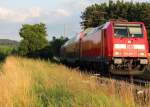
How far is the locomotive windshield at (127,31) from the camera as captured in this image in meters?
26.9

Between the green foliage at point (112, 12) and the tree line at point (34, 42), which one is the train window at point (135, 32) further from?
the tree line at point (34, 42)

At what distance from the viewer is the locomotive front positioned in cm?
2611

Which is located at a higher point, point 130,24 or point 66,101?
point 130,24

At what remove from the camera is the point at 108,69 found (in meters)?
26.2

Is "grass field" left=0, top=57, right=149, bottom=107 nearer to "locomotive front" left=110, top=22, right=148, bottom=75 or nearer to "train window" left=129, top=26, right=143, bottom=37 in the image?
"locomotive front" left=110, top=22, right=148, bottom=75

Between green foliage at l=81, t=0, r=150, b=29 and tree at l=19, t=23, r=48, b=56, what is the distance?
6968 millimetres

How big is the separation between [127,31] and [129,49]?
1064mm

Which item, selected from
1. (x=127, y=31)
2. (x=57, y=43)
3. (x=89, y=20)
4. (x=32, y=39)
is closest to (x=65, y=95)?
(x=127, y=31)

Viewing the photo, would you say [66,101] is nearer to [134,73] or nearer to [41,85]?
[41,85]

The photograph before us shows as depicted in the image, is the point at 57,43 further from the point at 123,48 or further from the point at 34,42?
the point at 123,48

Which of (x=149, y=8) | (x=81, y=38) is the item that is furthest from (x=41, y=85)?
(x=149, y=8)

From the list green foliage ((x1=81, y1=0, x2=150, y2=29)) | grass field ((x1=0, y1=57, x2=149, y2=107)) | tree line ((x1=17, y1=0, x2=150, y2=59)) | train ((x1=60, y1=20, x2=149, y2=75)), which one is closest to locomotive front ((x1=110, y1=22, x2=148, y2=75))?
train ((x1=60, y1=20, x2=149, y2=75))

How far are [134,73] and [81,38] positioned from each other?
13.5 meters

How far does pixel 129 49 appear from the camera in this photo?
1045 inches
